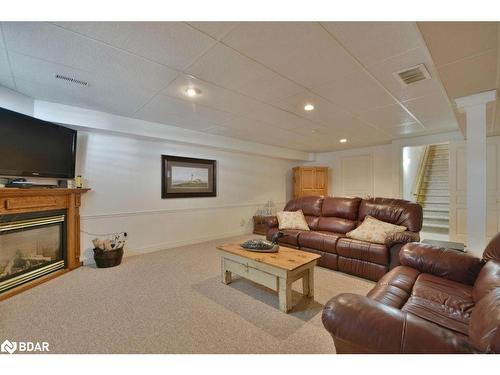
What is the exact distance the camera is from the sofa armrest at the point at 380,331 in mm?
815

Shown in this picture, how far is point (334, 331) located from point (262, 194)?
5.02 m

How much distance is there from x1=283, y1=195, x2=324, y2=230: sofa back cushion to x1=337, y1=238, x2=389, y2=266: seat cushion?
0.92 m

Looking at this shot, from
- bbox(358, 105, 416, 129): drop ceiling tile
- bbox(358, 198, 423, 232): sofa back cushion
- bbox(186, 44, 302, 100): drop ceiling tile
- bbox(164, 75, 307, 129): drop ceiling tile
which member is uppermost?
bbox(358, 105, 416, 129): drop ceiling tile

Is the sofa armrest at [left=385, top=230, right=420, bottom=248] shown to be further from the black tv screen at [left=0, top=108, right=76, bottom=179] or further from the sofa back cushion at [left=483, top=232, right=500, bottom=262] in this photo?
the black tv screen at [left=0, top=108, right=76, bottom=179]

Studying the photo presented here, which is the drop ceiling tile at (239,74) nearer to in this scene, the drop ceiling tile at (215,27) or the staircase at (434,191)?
the drop ceiling tile at (215,27)

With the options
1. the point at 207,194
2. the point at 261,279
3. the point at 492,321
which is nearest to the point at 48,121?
the point at 207,194

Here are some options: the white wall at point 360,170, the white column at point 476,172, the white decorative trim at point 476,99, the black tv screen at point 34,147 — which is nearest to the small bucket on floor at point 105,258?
the black tv screen at point 34,147

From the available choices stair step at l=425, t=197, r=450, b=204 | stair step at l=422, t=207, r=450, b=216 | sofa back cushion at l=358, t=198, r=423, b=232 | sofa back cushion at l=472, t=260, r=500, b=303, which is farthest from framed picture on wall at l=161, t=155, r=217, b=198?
stair step at l=425, t=197, r=450, b=204

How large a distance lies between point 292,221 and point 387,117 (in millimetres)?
2232

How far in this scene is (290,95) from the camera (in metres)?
2.58

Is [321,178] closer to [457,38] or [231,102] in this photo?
[231,102]

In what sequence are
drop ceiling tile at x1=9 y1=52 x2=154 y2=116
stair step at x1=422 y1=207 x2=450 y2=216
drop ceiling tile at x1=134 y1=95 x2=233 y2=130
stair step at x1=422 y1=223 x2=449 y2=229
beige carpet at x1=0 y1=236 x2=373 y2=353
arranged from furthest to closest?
stair step at x1=422 y1=207 x2=450 y2=216 → stair step at x1=422 y1=223 x2=449 y2=229 → drop ceiling tile at x1=134 y1=95 x2=233 y2=130 → drop ceiling tile at x1=9 y1=52 x2=154 y2=116 → beige carpet at x1=0 y1=236 x2=373 y2=353

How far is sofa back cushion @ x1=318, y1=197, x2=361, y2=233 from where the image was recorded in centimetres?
357

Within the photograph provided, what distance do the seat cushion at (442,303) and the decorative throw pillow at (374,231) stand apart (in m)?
Answer: 1.07
